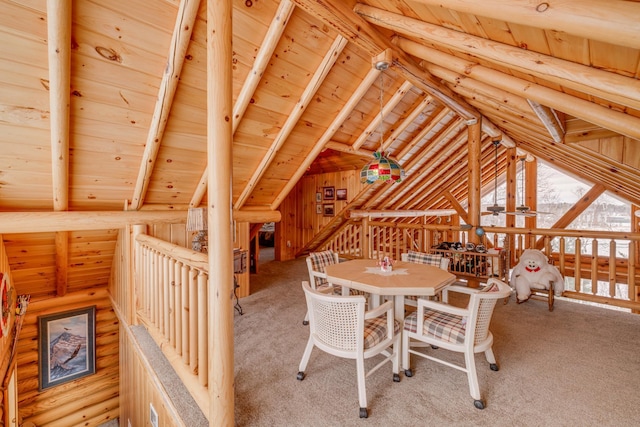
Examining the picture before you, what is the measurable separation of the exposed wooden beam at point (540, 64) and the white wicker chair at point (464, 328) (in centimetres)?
126

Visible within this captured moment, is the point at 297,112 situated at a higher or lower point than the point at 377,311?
higher

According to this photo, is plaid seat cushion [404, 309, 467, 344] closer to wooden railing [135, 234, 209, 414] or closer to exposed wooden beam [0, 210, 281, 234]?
wooden railing [135, 234, 209, 414]

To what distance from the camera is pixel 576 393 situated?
211cm

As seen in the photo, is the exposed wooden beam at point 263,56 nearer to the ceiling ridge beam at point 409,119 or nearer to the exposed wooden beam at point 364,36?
the exposed wooden beam at point 364,36

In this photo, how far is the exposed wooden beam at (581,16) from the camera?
37.7 inches

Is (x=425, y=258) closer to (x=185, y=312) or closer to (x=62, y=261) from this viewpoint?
(x=185, y=312)

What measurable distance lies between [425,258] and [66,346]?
5106mm

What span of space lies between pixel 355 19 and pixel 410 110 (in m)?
2.52

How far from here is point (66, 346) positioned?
427cm

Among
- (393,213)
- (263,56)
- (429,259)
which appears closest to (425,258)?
(429,259)

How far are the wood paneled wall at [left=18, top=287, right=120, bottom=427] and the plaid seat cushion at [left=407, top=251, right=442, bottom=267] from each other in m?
4.62

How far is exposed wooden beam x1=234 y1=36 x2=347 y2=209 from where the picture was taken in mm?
2953

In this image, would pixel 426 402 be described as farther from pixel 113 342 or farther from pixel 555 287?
pixel 113 342

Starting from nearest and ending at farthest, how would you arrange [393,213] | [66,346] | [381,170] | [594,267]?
[381,170]
[594,267]
[66,346]
[393,213]
